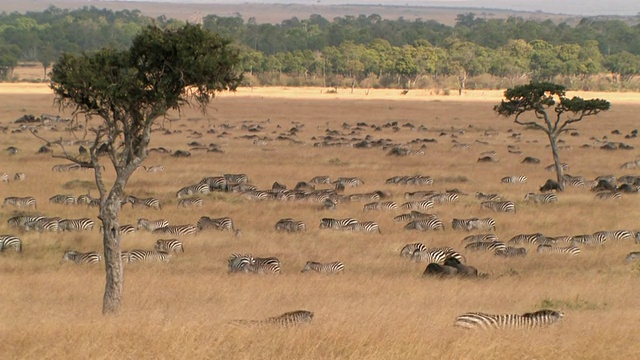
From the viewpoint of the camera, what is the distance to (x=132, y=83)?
14102mm

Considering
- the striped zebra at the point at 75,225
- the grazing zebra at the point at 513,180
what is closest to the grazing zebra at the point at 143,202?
the striped zebra at the point at 75,225

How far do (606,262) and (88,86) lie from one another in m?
12.2

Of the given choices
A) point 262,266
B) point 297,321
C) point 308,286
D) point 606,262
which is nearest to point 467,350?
point 297,321

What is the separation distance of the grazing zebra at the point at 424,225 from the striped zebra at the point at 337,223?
55.0 inches

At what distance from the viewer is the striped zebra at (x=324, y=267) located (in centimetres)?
1973

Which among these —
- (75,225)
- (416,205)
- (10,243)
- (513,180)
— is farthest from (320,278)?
(513,180)

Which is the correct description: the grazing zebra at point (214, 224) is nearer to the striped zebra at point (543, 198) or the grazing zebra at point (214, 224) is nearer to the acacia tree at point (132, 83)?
the acacia tree at point (132, 83)

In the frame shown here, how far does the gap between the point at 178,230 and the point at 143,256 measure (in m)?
3.40

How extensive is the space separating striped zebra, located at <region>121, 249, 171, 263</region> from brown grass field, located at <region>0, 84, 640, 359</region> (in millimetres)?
448

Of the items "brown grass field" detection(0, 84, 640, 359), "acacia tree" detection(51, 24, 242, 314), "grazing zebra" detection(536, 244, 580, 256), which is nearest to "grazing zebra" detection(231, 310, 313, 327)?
"brown grass field" detection(0, 84, 640, 359)

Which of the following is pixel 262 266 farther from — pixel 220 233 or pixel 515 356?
pixel 515 356

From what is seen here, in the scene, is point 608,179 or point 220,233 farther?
point 608,179

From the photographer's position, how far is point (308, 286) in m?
18.2

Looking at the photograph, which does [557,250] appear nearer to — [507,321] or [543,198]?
[543,198]
